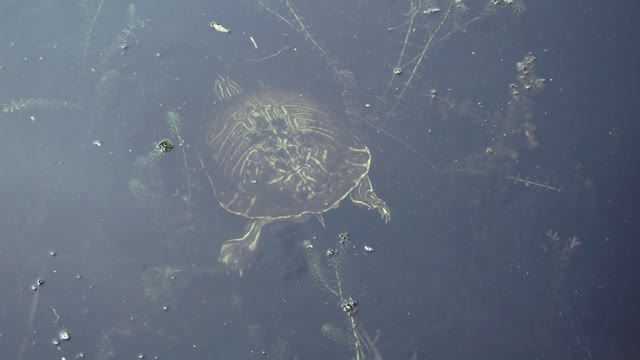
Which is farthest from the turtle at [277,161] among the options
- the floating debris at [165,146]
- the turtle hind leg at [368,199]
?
the floating debris at [165,146]

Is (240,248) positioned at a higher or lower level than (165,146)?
lower

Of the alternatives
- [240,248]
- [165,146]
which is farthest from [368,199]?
[165,146]

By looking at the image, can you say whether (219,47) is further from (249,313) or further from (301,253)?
(249,313)

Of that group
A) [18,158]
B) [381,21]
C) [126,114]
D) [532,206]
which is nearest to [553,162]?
[532,206]

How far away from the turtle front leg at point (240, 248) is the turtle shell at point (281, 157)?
4cm

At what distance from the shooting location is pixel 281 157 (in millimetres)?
1923

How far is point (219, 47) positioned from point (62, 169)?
60 cm

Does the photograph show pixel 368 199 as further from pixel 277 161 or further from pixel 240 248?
pixel 240 248

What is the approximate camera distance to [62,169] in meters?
1.90

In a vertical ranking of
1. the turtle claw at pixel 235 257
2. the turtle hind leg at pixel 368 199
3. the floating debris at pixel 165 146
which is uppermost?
the turtle hind leg at pixel 368 199

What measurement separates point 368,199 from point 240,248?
1.32 feet

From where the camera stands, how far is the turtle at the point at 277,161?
1.89 metres

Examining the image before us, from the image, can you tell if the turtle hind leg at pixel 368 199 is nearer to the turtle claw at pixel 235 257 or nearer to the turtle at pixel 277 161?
the turtle at pixel 277 161

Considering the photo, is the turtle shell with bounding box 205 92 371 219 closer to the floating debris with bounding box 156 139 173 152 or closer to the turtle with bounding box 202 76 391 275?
the turtle with bounding box 202 76 391 275
